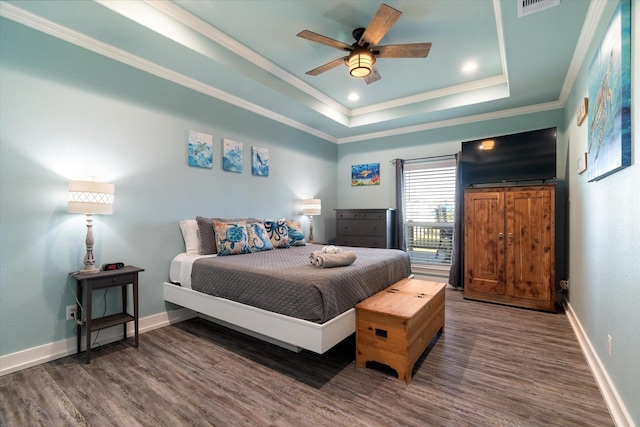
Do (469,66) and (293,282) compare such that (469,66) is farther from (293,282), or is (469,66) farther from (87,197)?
(87,197)

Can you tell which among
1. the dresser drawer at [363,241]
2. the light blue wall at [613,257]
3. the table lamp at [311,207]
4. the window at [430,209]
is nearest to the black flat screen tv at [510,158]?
the window at [430,209]

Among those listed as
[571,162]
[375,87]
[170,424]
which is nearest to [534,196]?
[571,162]

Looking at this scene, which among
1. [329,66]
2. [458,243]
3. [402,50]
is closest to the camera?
[402,50]

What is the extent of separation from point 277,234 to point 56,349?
7.57ft

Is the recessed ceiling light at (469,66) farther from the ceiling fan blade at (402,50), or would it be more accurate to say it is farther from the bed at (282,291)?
the bed at (282,291)

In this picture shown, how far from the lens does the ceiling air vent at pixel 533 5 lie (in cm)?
204

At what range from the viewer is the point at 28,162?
86.7 inches

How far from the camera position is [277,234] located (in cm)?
377

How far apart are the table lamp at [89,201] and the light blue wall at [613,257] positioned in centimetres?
341

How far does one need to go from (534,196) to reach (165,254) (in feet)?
14.4

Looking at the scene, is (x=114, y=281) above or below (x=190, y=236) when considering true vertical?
below

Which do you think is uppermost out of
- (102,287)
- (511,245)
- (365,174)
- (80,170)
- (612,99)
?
(365,174)

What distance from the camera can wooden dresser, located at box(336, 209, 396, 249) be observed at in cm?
475

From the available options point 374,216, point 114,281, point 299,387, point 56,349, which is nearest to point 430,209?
point 374,216
